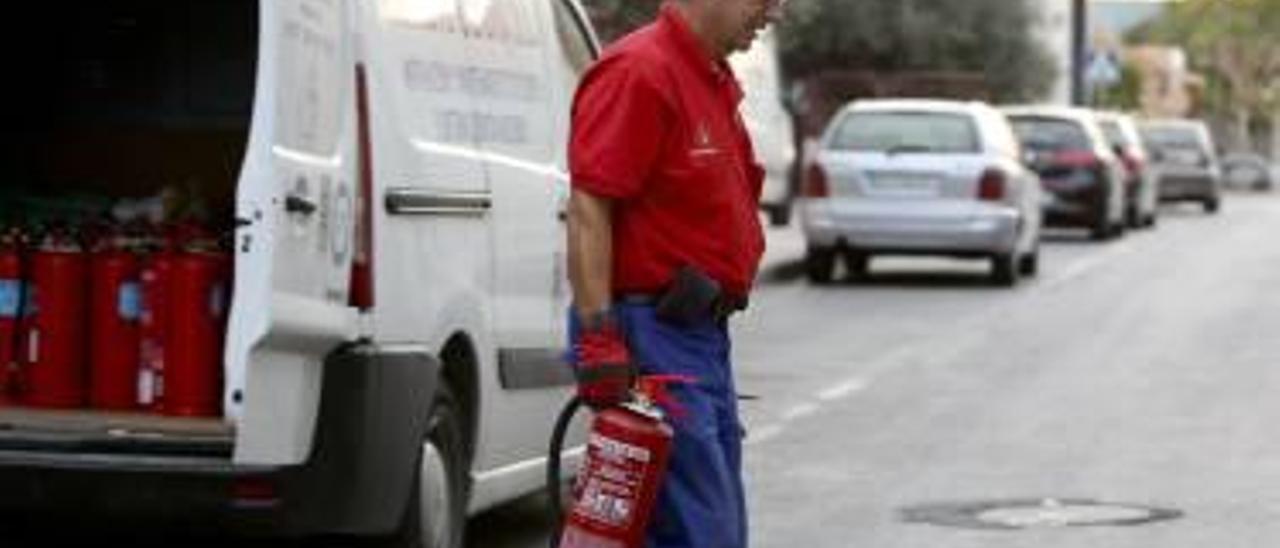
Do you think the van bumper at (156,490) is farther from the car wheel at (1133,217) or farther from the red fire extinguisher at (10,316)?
the car wheel at (1133,217)

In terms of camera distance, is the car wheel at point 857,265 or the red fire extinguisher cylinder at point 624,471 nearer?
the red fire extinguisher cylinder at point 624,471

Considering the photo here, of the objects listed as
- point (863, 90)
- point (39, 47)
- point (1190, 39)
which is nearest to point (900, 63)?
point (863, 90)

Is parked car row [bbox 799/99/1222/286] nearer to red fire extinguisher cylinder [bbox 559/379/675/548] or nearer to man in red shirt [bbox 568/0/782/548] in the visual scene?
man in red shirt [bbox 568/0/782/548]

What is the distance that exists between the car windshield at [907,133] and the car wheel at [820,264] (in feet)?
3.17

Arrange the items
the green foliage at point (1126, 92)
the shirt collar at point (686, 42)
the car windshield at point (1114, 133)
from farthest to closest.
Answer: the green foliage at point (1126, 92) < the car windshield at point (1114, 133) < the shirt collar at point (686, 42)

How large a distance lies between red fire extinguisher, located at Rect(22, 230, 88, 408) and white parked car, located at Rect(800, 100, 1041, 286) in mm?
15534

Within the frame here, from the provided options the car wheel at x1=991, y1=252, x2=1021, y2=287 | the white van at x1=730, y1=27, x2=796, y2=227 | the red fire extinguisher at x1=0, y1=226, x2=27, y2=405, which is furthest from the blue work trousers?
the white van at x1=730, y1=27, x2=796, y2=227

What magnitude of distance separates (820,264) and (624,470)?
59.3 feet

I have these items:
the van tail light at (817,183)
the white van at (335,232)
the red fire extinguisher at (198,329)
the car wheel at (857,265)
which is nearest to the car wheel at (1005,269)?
the car wheel at (857,265)

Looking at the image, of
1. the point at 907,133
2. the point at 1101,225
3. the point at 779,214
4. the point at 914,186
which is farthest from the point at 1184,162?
the point at 914,186

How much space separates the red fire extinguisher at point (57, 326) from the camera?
736 centimetres

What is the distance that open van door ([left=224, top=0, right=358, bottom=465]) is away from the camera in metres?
6.65

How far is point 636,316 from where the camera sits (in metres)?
5.80

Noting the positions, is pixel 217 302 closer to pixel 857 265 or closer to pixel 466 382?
pixel 466 382
